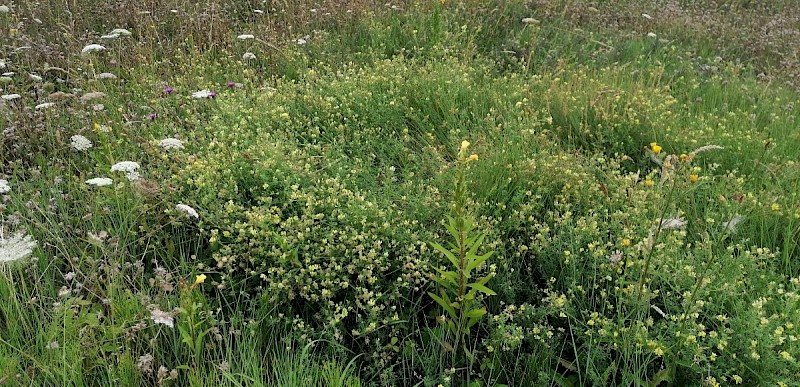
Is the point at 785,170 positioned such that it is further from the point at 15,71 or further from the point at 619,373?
the point at 15,71

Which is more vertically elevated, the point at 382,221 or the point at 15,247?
the point at 382,221

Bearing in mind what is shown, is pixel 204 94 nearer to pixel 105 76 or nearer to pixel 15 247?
pixel 105 76

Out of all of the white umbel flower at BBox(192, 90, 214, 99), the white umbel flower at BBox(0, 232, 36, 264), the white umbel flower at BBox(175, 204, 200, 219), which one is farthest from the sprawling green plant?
the white umbel flower at BBox(192, 90, 214, 99)

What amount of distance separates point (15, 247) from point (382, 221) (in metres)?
1.62

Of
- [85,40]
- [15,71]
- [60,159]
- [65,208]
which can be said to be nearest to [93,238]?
[65,208]

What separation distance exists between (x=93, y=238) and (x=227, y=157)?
2.86 ft

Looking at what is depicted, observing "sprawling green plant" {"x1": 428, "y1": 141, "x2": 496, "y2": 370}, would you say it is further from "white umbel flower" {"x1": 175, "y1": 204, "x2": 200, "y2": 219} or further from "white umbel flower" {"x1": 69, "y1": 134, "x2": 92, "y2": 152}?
"white umbel flower" {"x1": 69, "y1": 134, "x2": 92, "y2": 152}

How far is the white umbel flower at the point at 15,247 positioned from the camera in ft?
8.34

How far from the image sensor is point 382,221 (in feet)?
9.04

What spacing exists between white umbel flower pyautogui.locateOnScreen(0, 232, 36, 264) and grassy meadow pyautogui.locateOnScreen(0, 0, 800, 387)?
0.04ft

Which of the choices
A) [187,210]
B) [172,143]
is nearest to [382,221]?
[187,210]

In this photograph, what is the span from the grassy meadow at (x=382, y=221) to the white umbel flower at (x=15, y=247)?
0.01 metres

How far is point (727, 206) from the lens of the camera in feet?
9.67

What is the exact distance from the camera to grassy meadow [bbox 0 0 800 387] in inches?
86.2
